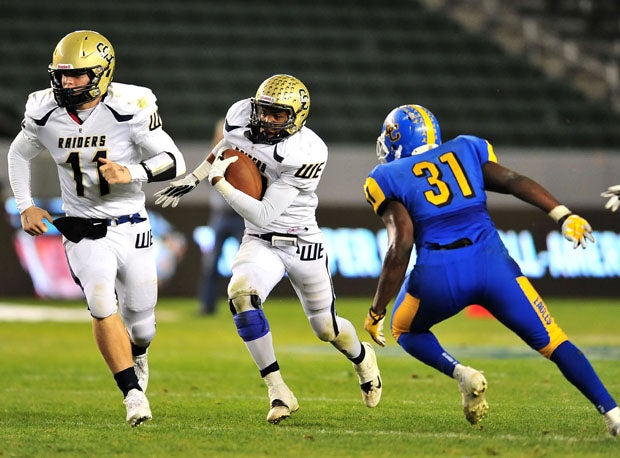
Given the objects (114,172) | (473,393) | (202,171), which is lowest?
(473,393)

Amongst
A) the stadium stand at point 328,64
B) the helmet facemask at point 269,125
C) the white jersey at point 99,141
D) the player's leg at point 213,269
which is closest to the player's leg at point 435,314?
the helmet facemask at point 269,125

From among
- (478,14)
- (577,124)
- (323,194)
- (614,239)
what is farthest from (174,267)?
(478,14)

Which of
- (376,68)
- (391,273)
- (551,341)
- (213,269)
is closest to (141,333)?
(391,273)

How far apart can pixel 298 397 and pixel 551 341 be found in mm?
1989

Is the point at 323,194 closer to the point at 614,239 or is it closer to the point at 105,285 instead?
the point at 614,239

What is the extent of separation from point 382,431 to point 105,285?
1.41m

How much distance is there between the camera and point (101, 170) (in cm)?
559

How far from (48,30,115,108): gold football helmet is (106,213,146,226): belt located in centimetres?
57

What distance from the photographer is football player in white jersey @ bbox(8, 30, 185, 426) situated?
560 cm

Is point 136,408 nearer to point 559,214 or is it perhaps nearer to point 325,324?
point 325,324

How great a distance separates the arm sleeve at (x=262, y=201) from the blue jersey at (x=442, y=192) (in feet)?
1.90

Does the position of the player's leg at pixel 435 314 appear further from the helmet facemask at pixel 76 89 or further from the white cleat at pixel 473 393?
the helmet facemask at pixel 76 89

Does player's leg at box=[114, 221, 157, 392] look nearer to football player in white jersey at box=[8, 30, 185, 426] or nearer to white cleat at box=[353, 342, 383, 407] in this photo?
football player in white jersey at box=[8, 30, 185, 426]

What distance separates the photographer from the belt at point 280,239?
6.01 metres
